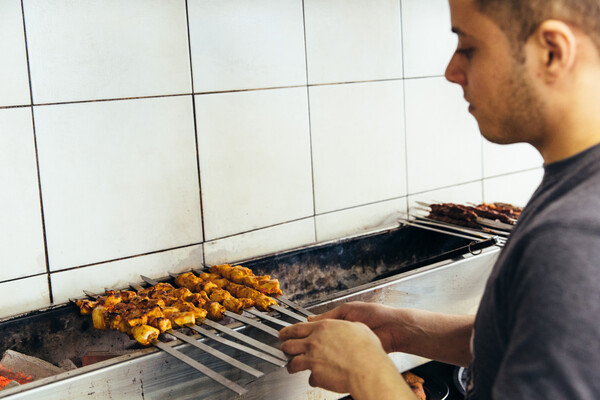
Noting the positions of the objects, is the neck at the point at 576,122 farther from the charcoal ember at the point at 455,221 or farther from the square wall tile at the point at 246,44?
the charcoal ember at the point at 455,221

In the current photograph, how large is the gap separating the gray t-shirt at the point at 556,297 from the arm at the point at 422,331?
1.88 feet

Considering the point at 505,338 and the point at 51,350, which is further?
the point at 51,350

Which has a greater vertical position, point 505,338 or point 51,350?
point 505,338

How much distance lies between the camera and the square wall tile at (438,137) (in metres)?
3.58

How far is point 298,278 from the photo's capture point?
2809 mm

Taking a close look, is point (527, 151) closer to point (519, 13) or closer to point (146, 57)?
point (146, 57)

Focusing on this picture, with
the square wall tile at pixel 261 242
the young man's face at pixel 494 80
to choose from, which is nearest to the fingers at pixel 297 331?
the young man's face at pixel 494 80

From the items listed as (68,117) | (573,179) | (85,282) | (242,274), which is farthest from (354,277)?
(573,179)

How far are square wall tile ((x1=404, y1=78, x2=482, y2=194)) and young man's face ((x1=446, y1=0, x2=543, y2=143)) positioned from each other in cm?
235

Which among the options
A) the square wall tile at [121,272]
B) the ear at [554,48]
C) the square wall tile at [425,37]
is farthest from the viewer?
the square wall tile at [425,37]

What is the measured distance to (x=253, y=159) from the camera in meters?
2.88

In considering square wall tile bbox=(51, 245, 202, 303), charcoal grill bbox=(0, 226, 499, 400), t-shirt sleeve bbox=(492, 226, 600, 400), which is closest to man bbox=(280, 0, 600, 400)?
t-shirt sleeve bbox=(492, 226, 600, 400)

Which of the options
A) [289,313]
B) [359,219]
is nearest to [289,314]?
[289,313]

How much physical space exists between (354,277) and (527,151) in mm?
2031
